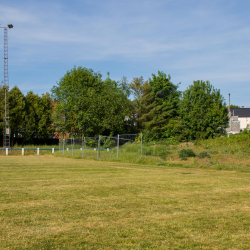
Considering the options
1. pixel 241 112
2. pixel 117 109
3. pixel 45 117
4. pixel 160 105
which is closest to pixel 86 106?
pixel 117 109

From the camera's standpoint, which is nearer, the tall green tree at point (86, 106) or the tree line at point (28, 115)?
the tall green tree at point (86, 106)

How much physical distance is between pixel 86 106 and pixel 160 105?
20142 millimetres

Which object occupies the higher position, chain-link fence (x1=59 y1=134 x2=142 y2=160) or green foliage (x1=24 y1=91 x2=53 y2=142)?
green foliage (x1=24 y1=91 x2=53 y2=142)

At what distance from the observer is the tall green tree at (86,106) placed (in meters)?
45.7

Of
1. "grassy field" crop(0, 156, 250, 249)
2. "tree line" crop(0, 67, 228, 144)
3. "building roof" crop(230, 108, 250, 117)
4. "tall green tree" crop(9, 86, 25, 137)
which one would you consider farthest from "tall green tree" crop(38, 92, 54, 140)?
"building roof" crop(230, 108, 250, 117)

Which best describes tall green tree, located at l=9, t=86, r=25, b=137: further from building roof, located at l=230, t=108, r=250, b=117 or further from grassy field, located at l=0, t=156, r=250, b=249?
building roof, located at l=230, t=108, r=250, b=117

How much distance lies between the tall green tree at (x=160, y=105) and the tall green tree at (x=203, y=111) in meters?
4.41

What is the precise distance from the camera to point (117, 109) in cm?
4875

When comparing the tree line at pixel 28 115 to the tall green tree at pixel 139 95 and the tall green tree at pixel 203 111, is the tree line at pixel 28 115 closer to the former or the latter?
the tall green tree at pixel 139 95

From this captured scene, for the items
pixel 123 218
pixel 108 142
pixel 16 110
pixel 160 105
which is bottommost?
pixel 123 218

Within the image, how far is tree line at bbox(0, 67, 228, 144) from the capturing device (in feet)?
153

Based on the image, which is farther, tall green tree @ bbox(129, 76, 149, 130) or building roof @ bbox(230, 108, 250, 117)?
building roof @ bbox(230, 108, 250, 117)

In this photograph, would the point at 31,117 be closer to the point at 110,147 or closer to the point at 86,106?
the point at 86,106

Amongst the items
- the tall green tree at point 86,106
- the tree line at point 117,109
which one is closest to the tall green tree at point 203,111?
the tree line at point 117,109
